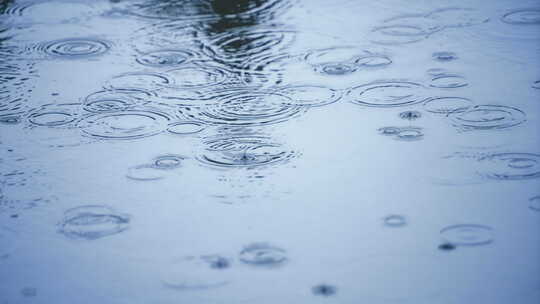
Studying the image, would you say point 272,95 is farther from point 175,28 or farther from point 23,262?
point 23,262

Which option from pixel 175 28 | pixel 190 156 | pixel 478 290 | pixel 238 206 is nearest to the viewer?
pixel 478 290

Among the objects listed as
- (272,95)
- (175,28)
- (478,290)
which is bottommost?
(478,290)

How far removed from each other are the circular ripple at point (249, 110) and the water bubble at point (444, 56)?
714mm

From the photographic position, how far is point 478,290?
1.79 m

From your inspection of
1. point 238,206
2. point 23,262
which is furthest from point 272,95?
point 23,262

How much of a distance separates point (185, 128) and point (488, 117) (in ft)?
3.53

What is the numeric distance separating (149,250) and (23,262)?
1.12ft

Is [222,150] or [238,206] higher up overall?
[222,150]

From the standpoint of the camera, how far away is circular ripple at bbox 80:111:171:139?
8.56 ft

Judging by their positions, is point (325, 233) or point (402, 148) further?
point (402, 148)

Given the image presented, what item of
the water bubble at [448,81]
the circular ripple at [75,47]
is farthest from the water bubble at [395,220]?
the circular ripple at [75,47]

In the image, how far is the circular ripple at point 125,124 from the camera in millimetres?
2609

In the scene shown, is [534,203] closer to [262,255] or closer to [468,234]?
[468,234]

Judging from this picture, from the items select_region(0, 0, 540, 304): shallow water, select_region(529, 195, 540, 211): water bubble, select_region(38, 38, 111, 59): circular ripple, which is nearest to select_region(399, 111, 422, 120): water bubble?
select_region(0, 0, 540, 304): shallow water
